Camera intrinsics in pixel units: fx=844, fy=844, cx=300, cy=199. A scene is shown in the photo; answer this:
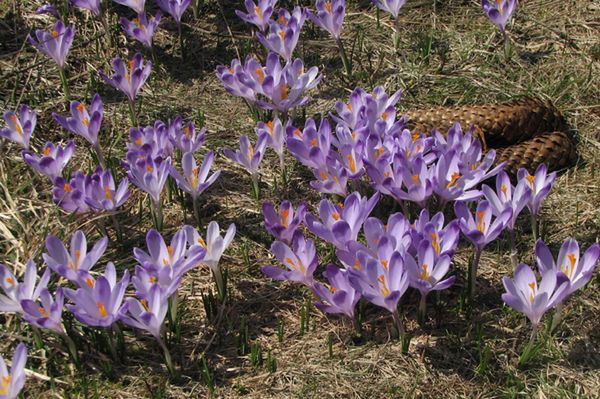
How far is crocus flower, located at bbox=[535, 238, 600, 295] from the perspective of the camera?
263cm

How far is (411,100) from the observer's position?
13.7ft

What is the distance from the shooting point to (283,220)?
306cm

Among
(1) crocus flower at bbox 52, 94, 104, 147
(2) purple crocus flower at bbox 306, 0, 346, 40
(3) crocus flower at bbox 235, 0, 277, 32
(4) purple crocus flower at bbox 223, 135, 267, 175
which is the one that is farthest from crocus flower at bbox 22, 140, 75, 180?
(2) purple crocus flower at bbox 306, 0, 346, 40

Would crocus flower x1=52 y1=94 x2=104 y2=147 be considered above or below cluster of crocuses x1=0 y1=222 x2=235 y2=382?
above

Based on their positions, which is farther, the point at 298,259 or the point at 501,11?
the point at 501,11

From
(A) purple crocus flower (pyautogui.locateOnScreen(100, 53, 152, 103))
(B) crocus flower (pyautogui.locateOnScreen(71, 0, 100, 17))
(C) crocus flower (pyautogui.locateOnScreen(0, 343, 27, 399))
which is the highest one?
(B) crocus flower (pyautogui.locateOnScreen(71, 0, 100, 17))

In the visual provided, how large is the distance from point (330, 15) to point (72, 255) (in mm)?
1934

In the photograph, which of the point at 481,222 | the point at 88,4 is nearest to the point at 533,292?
the point at 481,222

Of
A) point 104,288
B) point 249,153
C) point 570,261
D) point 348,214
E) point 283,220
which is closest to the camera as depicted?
point 104,288

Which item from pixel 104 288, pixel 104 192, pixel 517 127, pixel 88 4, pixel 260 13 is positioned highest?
pixel 260 13

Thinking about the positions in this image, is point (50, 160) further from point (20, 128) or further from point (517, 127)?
point (517, 127)

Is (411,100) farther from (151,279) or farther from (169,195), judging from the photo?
(151,279)

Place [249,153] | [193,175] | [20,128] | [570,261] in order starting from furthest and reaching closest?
[20,128]
[249,153]
[193,175]
[570,261]

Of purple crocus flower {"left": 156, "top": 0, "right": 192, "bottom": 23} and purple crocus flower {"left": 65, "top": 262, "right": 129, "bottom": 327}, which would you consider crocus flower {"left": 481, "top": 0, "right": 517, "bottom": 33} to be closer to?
purple crocus flower {"left": 156, "top": 0, "right": 192, "bottom": 23}
